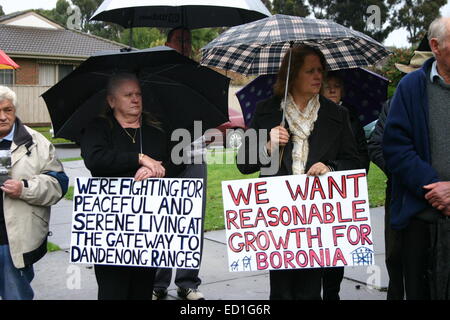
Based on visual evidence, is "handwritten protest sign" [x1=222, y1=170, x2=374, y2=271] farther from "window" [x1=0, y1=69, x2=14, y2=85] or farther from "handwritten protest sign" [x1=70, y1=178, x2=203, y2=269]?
"window" [x1=0, y1=69, x2=14, y2=85]

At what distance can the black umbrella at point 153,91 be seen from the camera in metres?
3.78

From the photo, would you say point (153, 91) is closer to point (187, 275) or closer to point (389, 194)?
point (187, 275)

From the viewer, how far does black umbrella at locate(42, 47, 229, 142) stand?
378 centimetres

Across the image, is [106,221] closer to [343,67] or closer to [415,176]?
[415,176]

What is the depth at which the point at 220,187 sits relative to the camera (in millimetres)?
11031

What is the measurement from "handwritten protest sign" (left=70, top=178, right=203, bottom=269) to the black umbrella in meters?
0.51

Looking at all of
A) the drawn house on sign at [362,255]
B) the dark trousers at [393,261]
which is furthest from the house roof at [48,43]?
the drawn house on sign at [362,255]

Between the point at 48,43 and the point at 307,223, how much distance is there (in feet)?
99.7

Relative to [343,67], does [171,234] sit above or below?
below

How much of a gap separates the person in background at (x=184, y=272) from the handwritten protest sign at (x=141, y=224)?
43.3 inches

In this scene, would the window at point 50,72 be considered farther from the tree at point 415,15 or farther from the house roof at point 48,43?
the tree at point 415,15
